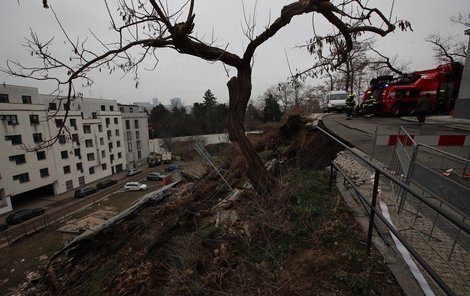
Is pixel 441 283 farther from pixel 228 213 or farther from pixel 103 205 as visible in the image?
pixel 103 205

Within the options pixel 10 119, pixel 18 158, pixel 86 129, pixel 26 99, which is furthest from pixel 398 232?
pixel 86 129

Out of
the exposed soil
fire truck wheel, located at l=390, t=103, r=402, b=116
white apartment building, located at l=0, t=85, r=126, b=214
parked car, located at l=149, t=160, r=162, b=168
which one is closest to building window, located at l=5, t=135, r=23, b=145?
white apartment building, located at l=0, t=85, r=126, b=214

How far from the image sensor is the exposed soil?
2.65 meters

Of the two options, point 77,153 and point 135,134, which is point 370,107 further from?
point 135,134

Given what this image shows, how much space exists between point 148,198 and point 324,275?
7.07m

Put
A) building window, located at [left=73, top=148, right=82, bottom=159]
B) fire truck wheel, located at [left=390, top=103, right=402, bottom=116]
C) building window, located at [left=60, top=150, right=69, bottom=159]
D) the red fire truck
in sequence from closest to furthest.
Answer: the red fire truck → fire truck wheel, located at [left=390, top=103, right=402, bottom=116] → building window, located at [left=60, top=150, right=69, bottom=159] → building window, located at [left=73, top=148, right=82, bottom=159]

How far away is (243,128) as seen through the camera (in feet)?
16.4

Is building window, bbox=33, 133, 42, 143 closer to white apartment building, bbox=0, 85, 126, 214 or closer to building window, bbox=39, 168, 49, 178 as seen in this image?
white apartment building, bbox=0, 85, 126, 214

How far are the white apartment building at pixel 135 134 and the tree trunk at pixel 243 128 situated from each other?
37.3m

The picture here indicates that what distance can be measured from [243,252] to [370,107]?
14.1m

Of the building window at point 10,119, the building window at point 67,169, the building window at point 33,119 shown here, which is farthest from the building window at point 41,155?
the building window at point 10,119

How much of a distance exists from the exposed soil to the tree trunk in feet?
1.52

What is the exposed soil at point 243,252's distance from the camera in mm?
2646

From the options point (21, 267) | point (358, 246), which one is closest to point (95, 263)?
point (358, 246)
